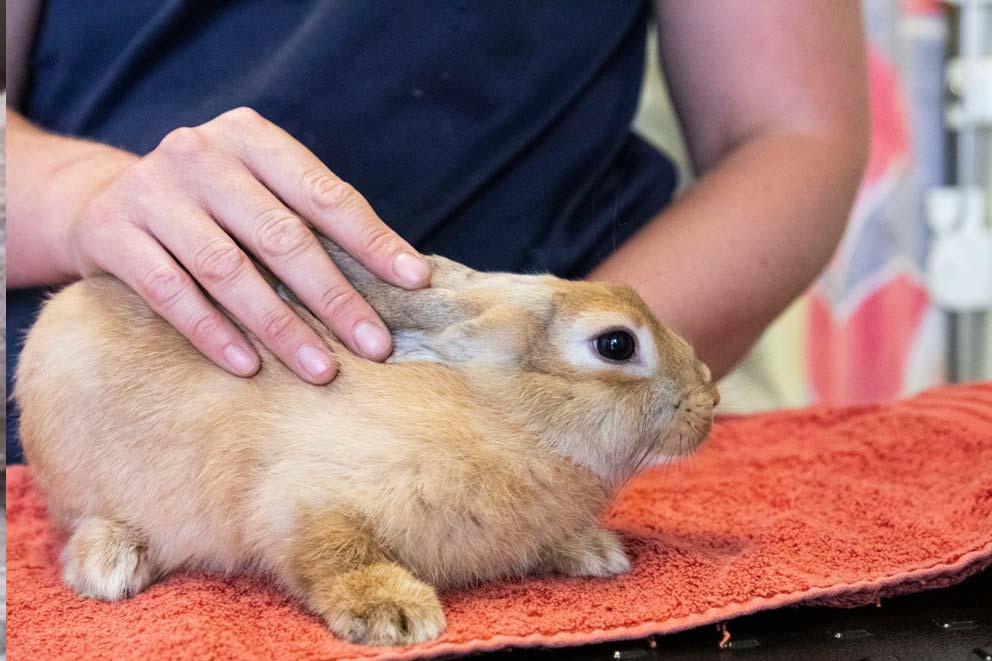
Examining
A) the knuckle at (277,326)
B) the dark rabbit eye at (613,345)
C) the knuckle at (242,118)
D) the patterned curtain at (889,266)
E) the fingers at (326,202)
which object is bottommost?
the patterned curtain at (889,266)

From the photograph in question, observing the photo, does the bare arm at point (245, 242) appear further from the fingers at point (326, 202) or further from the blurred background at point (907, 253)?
the blurred background at point (907, 253)

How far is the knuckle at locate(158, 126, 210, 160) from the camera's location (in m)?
0.81

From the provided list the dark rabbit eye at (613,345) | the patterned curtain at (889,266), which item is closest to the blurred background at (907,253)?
the patterned curtain at (889,266)

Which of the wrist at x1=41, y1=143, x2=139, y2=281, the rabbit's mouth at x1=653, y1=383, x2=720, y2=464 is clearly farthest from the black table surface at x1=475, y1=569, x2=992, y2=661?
the wrist at x1=41, y1=143, x2=139, y2=281

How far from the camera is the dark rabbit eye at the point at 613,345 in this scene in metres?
0.81

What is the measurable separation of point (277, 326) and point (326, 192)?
0.11 m

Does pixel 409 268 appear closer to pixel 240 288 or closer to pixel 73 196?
pixel 240 288

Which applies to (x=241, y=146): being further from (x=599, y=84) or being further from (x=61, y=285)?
(x=599, y=84)

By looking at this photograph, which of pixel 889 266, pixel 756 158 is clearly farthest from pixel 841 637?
pixel 889 266

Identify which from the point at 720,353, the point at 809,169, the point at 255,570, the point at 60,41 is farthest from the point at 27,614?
the point at 809,169

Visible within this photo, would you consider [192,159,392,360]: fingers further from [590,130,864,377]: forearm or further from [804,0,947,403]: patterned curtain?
[804,0,947,403]: patterned curtain

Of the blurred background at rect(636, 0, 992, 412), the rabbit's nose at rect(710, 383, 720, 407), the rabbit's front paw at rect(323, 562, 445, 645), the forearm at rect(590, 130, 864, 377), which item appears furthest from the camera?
the blurred background at rect(636, 0, 992, 412)

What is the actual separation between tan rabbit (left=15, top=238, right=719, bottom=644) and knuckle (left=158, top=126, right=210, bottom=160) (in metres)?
0.13

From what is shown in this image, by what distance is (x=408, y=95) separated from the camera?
1.02m
